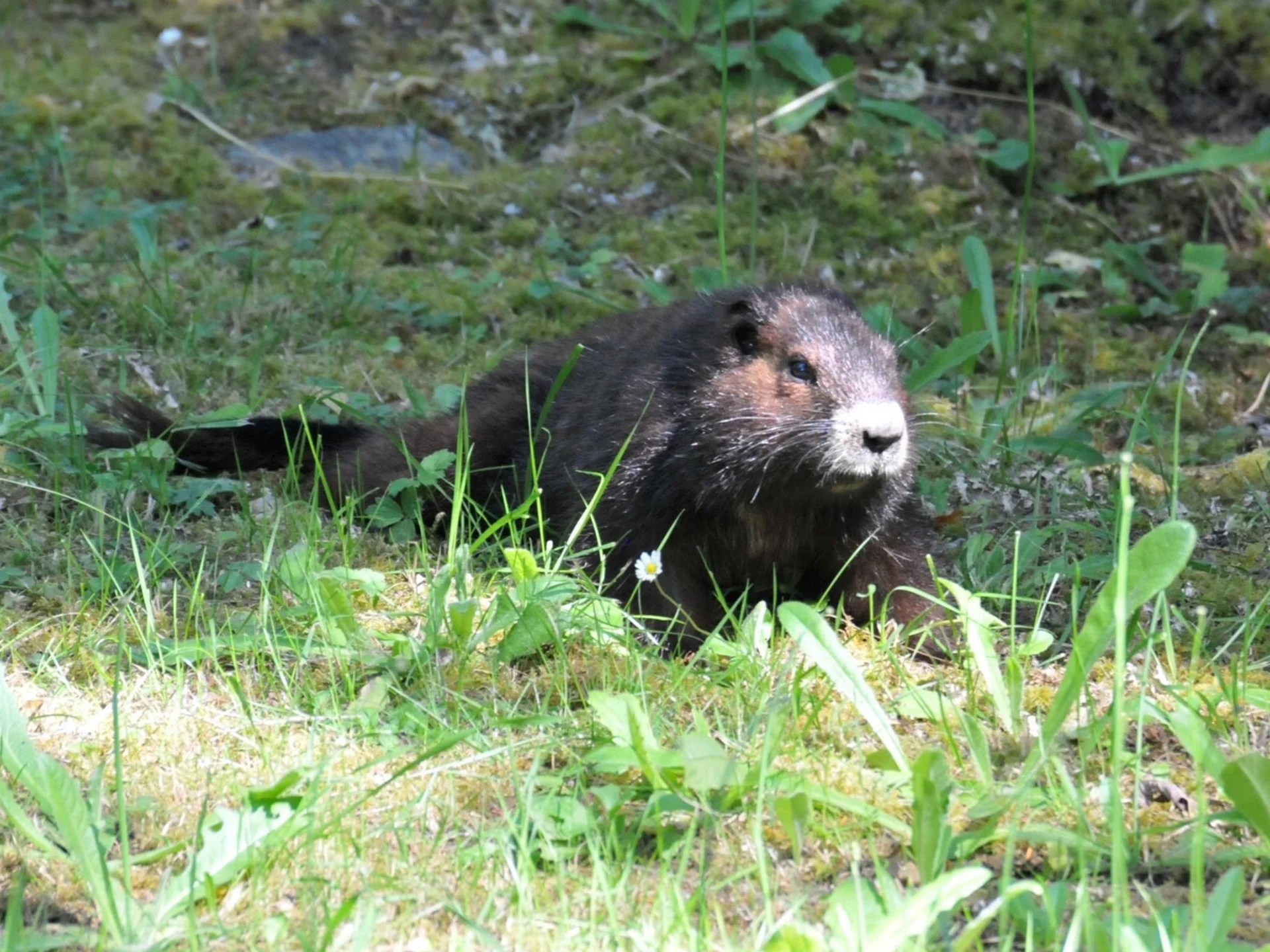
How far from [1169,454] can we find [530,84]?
3619 mm

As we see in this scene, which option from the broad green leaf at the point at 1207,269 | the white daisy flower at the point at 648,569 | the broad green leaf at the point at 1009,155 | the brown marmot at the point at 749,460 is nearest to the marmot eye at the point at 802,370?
the brown marmot at the point at 749,460

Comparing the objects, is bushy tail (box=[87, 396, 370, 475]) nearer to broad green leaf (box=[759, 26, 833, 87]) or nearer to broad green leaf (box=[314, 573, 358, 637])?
broad green leaf (box=[314, 573, 358, 637])

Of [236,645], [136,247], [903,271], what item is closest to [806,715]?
[236,645]

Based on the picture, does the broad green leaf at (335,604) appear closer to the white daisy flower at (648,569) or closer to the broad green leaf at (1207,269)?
the white daisy flower at (648,569)

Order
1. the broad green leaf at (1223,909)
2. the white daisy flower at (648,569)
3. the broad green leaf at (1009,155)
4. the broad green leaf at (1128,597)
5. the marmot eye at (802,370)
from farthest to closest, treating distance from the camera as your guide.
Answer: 1. the broad green leaf at (1009,155)
2. the marmot eye at (802,370)
3. the white daisy flower at (648,569)
4. the broad green leaf at (1128,597)
5. the broad green leaf at (1223,909)

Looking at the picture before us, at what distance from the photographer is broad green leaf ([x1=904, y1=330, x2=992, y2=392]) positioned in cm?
500

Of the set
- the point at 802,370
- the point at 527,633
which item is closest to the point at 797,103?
the point at 802,370

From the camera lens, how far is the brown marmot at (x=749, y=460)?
388 cm

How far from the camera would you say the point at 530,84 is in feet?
Result: 23.5

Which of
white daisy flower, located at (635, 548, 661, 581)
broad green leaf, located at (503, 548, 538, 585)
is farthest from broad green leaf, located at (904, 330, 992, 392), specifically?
broad green leaf, located at (503, 548, 538, 585)

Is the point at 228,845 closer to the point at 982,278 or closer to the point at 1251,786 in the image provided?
the point at 1251,786

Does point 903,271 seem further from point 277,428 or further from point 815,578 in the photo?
point 277,428

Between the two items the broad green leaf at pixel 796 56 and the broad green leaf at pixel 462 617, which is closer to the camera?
the broad green leaf at pixel 462 617

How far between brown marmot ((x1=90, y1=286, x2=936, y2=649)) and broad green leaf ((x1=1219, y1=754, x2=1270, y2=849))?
1320mm
